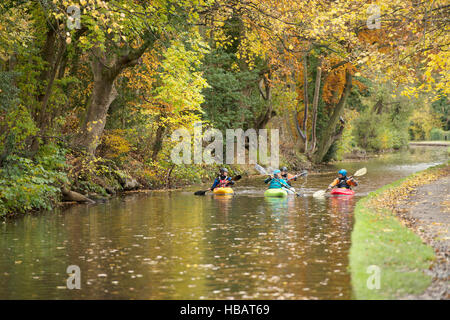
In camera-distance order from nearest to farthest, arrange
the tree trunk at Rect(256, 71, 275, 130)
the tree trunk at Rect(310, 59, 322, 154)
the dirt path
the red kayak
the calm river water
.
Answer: the dirt path → the calm river water → the red kayak → the tree trunk at Rect(256, 71, 275, 130) → the tree trunk at Rect(310, 59, 322, 154)

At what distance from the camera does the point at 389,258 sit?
971cm

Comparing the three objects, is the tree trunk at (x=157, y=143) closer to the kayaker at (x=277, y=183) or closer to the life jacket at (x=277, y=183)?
the kayaker at (x=277, y=183)

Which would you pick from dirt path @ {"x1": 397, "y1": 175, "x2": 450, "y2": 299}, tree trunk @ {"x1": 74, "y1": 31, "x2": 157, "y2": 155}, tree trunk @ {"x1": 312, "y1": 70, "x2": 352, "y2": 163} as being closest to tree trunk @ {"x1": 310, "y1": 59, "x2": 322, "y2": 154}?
tree trunk @ {"x1": 312, "y1": 70, "x2": 352, "y2": 163}

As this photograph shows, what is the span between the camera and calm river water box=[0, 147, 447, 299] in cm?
881

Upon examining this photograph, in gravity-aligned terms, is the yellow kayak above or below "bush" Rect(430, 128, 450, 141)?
below

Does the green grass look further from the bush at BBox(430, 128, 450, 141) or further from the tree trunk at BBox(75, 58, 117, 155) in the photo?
the bush at BBox(430, 128, 450, 141)

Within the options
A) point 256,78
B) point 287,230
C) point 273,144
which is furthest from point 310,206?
point 273,144

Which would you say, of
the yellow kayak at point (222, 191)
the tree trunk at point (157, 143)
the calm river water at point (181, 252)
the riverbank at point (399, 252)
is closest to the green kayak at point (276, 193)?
the yellow kayak at point (222, 191)

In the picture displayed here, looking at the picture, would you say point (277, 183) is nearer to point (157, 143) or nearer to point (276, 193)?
point (276, 193)

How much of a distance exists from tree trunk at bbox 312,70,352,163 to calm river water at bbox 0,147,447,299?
23.5 metres

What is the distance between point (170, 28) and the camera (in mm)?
17969

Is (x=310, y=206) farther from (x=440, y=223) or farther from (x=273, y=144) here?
(x=273, y=144)

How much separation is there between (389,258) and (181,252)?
13.6 feet
